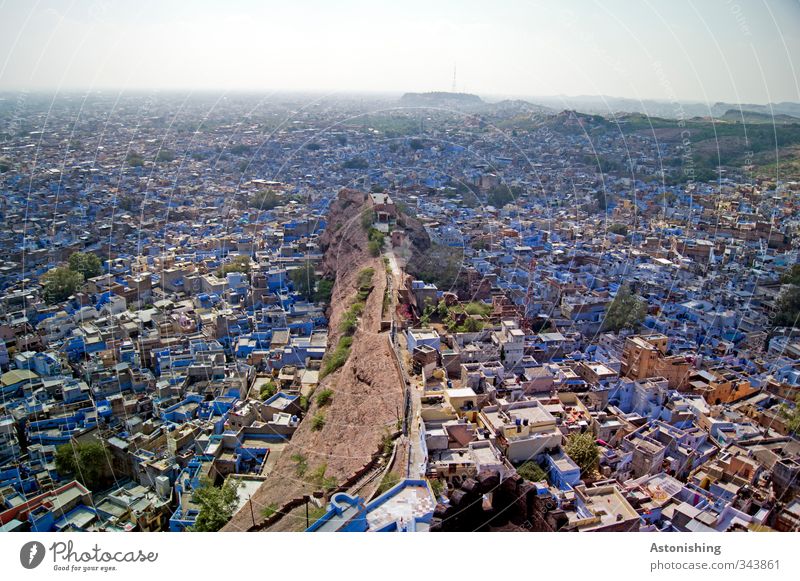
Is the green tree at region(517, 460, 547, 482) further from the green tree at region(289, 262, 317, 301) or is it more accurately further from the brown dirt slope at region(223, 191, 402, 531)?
the green tree at region(289, 262, 317, 301)

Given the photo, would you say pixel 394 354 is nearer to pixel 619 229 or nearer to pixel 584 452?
pixel 584 452

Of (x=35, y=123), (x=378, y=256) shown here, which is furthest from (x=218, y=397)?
(x=35, y=123)

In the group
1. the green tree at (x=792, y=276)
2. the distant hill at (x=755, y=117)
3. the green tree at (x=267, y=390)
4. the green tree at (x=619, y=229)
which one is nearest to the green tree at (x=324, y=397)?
the green tree at (x=267, y=390)

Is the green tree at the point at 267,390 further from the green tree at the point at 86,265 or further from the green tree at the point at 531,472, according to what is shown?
the green tree at the point at 86,265

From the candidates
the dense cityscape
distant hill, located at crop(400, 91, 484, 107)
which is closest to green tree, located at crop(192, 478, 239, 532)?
the dense cityscape

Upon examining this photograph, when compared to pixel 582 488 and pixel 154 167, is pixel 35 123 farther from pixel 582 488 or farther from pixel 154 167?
pixel 582 488

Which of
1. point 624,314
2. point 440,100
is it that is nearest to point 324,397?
point 624,314
